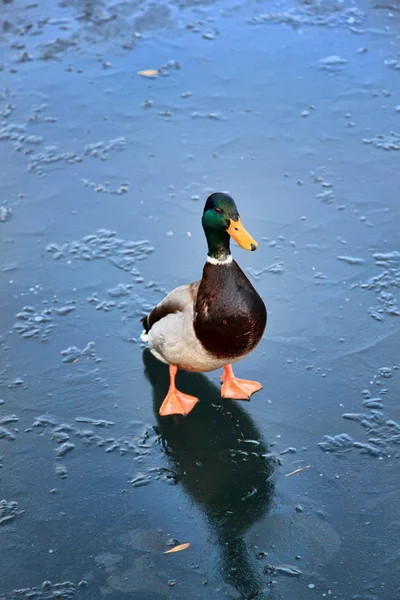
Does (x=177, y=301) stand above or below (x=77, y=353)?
above

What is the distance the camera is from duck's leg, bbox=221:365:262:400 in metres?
3.88

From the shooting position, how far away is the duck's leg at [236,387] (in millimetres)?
3882

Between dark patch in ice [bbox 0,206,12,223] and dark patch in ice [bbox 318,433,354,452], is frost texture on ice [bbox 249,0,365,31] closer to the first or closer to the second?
dark patch in ice [bbox 0,206,12,223]

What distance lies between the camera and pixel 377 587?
2920 millimetres

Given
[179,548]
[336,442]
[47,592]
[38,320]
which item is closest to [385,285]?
[336,442]

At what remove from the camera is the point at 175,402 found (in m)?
3.86

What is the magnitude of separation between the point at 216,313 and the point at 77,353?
3.22 ft

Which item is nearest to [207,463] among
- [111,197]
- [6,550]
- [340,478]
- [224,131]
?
[340,478]

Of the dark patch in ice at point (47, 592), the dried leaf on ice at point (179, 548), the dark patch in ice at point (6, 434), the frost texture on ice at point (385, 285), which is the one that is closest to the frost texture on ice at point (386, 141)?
the frost texture on ice at point (385, 285)

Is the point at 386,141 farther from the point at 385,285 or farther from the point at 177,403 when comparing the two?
the point at 177,403

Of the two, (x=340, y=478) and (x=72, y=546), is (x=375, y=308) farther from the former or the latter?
(x=72, y=546)

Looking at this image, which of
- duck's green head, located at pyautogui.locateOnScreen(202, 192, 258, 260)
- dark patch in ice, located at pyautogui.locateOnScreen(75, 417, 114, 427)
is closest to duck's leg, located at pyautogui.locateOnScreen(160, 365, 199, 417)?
dark patch in ice, located at pyautogui.locateOnScreen(75, 417, 114, 427)

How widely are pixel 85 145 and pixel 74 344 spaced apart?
85.0 inches

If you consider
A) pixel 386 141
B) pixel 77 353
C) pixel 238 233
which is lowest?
pixel 77 353
